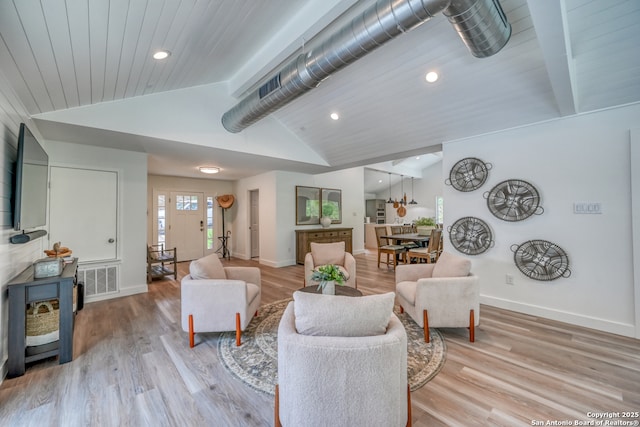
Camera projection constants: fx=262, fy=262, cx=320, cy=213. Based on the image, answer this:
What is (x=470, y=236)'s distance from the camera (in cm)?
390

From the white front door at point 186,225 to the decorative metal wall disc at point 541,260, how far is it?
7.33 meters

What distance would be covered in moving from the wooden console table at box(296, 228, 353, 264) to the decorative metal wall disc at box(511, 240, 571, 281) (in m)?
4.16

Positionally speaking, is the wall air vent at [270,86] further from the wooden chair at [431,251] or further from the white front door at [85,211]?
the wooden chair at [431,251]

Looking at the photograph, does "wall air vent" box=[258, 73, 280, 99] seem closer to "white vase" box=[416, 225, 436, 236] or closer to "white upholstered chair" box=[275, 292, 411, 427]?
"white upholstered chair" box=[275, 292, 411, 427]

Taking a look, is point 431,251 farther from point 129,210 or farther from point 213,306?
point 129,210

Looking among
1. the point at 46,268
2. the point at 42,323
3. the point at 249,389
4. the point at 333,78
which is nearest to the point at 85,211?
the point at 46,268

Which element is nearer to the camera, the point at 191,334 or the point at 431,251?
the point at 191,334

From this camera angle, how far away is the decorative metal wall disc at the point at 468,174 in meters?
3.77

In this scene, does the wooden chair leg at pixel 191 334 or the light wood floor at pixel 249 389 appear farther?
the wooden chair leg at pixel 191 334

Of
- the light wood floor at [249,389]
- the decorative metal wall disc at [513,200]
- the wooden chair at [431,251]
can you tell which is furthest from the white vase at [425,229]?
the light wood floor at [249,389]

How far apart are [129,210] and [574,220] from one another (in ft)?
20.6

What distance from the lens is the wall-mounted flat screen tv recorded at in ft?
7.20

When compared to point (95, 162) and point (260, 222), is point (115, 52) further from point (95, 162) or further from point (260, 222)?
point (260, 222)

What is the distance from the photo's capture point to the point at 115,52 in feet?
6.91
